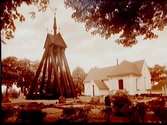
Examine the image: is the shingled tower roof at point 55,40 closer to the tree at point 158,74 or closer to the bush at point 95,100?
the bush at point 95,100

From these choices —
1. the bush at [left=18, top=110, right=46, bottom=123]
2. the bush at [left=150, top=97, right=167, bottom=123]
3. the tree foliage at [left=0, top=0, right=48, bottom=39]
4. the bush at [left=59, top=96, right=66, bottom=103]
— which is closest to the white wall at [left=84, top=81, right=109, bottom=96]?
the bush at [left=59, top=96, right=66, bottom=103]

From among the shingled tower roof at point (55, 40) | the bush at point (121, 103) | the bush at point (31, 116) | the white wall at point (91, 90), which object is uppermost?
the shingled tower roof at point (55, 40)

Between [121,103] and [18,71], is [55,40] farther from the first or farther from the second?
[121,103]

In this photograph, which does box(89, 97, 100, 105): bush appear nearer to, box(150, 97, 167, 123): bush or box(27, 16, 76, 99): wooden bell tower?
box(27, 16, 76, 99): wooden bell tower

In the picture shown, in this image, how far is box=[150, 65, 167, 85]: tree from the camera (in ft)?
13.7

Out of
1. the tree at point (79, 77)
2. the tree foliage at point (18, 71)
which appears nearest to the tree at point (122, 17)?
the tree at point (79, 77)

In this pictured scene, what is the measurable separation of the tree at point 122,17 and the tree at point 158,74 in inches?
22.4

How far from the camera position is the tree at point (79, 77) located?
4371mm

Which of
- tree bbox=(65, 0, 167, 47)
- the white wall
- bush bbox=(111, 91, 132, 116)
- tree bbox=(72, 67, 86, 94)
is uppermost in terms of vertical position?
tree bbox=(65, 0, 167, 47)

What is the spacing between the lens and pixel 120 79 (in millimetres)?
4363

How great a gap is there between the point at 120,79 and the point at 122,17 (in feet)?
3.67

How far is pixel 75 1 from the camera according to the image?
14.1ft

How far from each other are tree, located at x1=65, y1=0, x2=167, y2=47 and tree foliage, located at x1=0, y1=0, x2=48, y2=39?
60 cm

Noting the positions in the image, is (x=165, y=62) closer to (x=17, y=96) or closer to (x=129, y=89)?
(x=129, y=89)
